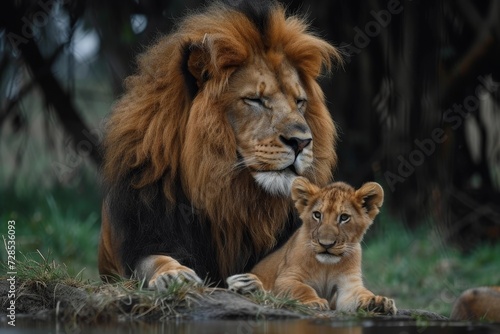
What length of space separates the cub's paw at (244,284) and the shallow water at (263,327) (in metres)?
0.43

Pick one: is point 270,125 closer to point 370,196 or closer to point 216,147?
point 216,147

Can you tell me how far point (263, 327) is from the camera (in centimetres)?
493

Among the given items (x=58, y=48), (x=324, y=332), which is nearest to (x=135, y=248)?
(x=324, y=332)

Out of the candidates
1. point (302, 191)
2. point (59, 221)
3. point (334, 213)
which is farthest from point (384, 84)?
point (334, 213)

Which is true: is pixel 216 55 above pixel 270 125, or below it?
above

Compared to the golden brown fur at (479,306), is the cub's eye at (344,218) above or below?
above

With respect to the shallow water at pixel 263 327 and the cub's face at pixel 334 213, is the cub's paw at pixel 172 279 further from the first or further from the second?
the cub's face at pixel 334 213

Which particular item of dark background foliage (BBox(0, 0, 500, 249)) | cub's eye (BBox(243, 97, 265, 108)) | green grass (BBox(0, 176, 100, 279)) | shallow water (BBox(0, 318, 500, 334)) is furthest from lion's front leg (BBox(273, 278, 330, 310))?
dark background foliage (BBox(0, 0, 500, 249))

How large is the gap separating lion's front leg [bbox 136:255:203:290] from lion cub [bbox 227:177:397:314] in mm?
245

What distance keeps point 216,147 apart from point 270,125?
314 millimetres

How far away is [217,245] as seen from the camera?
603cm

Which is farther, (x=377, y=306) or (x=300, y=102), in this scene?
(x=300, y=102)

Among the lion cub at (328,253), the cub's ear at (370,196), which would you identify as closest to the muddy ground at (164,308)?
the lion cub at (328,253)

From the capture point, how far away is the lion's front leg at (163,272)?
5410 millimetres
